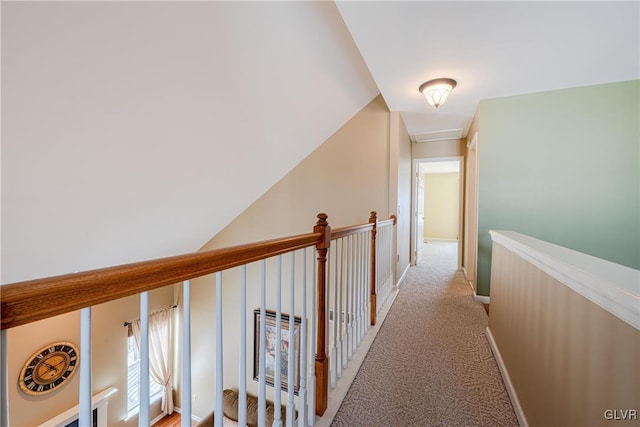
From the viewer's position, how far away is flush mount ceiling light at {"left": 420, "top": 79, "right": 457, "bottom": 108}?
8.13ft

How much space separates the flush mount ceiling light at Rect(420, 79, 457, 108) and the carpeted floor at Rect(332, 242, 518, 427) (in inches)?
84.4

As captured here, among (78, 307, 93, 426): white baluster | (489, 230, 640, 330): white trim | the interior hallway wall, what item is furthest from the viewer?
the interior hallway wall

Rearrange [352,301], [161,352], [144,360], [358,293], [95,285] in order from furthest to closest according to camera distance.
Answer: [161,352], [358,293], [352,301], [144,360], [95,285]

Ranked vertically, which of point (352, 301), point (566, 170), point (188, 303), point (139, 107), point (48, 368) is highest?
point (139, 107)

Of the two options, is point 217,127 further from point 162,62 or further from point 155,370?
point 155,370

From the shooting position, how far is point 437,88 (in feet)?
8.27

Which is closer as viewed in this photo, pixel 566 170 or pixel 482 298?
pixel 566 170

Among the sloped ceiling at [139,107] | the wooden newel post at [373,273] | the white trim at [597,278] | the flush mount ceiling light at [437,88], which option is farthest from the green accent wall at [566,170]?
the white trim at [597,278]

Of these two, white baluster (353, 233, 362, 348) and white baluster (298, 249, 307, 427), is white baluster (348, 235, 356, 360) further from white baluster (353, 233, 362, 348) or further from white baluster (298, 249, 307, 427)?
white baluster (298, 249, 307, 427)

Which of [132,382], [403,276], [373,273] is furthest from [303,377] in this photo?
[132,382]

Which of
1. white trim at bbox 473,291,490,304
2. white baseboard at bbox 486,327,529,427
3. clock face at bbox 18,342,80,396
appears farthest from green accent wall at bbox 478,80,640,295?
clock face at bbox 18,342,80,396

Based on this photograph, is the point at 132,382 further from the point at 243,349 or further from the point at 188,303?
the point at 188,303

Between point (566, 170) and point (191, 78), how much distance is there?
3.48 meters

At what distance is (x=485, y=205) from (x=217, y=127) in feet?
9.46
